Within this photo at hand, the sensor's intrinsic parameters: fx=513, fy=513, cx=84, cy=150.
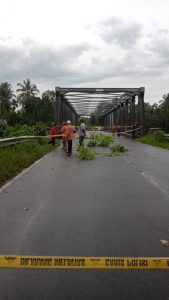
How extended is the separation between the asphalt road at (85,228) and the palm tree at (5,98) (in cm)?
9734

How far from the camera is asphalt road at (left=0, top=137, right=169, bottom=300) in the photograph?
15.7ft

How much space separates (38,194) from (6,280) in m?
5.71

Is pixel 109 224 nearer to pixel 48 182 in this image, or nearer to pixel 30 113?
pixel 48 182

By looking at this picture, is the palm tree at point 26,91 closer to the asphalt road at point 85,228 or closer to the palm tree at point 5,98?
the palm tree at point 5,98

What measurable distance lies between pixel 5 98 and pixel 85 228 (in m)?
107

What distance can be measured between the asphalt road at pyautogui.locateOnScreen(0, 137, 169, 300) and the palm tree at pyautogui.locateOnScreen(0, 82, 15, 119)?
97341 millimetres

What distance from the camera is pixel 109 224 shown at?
7.55 meters

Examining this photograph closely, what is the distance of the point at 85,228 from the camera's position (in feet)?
23.9

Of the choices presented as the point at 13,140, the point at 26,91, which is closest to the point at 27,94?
the point at 26,91

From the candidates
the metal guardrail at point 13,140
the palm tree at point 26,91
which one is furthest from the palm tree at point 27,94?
the metal guardrail at point 13,140

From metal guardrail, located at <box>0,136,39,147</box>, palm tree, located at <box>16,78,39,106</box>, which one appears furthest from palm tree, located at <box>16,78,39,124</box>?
metal guardrail, located at <box>0,136,39,147</box>

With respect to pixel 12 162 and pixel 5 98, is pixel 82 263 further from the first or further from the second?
pixel 5 98

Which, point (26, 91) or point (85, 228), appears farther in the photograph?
point (26, 91)

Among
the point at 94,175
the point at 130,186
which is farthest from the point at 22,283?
the point at 94,175
